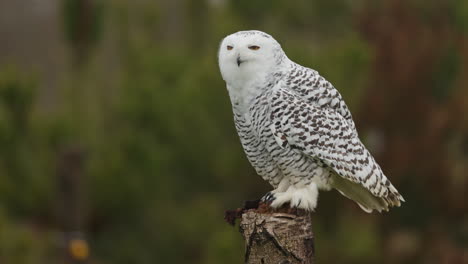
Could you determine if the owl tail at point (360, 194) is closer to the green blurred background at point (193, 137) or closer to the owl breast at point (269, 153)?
the owl breast at point (269, 153)

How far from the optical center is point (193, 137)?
6281 millimetres

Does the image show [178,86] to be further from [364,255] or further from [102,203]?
[364,255]

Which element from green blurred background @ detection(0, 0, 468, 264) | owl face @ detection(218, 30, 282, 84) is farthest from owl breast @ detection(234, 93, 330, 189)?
green blurred background @ detection(0, 0, 468, 264)

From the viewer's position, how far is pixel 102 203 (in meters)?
6.38

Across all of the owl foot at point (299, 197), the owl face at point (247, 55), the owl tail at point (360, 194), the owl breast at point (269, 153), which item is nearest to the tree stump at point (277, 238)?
the owl foot at point (299, 197)

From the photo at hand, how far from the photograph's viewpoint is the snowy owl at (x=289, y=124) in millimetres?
2832

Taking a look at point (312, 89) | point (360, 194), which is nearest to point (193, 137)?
point (360, 194)

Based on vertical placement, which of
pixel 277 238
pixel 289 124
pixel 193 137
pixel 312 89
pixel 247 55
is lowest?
pixel 193 137

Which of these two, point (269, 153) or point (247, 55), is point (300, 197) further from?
point (247, 55)

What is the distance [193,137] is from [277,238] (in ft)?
→ 11.5

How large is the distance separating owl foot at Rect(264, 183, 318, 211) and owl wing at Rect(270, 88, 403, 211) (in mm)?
113

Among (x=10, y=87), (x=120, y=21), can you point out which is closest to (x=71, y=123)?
(x=10, y=87)

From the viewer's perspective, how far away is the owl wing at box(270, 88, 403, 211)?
2.87 meters

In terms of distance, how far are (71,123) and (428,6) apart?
3670mm
